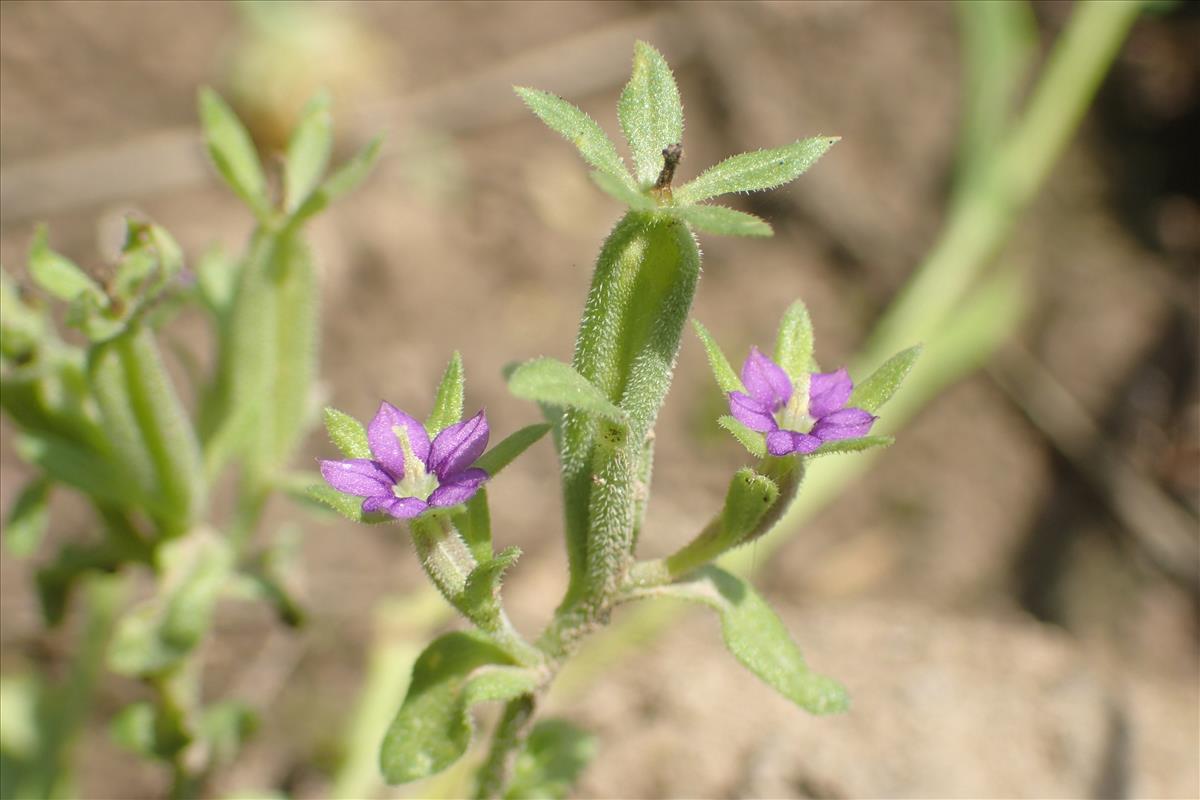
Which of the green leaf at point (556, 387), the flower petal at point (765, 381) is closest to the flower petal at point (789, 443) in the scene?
the flower petal at point (765, 381)

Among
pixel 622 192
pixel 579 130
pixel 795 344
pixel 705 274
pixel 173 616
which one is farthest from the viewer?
pixel 705 274

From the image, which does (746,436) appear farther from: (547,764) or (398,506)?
(547,764)

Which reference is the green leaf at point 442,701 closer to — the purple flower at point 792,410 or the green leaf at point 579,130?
the purple flower at point 792,410

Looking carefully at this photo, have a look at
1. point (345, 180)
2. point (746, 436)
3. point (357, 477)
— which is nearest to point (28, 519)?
point (345, 180)

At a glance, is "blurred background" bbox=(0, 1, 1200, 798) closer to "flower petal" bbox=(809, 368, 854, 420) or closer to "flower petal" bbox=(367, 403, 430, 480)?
"flower petal" bbox=(809, 368, 854, 420)

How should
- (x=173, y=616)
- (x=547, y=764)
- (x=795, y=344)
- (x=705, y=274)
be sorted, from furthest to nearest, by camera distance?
(x=705, y=274) → (x=173, y=616) → (x=547, y=764) → (x=795, y=344)

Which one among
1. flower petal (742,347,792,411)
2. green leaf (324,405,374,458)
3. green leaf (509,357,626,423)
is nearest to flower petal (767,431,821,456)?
flower petal (742,347,792,411)
